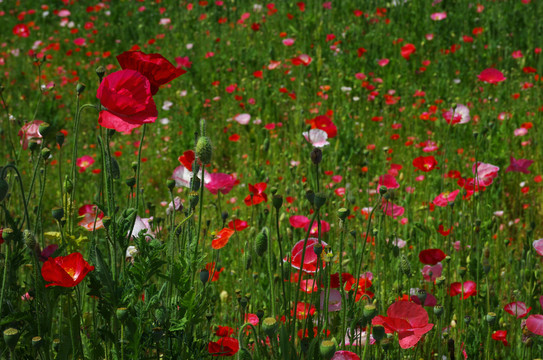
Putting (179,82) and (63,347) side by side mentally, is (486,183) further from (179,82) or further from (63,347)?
(179,82)

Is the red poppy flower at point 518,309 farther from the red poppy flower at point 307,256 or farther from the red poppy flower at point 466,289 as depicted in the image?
the red poppy flower at point 307,256

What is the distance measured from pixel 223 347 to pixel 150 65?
2.31 ft

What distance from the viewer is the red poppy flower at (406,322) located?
1147mm

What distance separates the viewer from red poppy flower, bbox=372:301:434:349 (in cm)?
115

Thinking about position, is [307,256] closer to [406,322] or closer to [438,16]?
[406,322]

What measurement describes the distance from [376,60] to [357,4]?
1.61 m

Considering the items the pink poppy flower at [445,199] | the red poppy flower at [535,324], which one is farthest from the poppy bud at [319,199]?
the pink poppy flower at [445,199]

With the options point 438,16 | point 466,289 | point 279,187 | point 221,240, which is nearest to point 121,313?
point 221,240

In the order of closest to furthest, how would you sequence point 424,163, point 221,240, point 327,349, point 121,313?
point 327,349
point 121,313
point 221,240
point 424,163

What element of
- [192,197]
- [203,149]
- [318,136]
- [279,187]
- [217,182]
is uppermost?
[203,149]

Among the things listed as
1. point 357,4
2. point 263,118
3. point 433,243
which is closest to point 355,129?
point 263,118

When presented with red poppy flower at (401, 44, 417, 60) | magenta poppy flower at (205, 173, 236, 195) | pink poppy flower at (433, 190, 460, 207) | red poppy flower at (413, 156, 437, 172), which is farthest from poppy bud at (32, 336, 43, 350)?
red poppy flower at (401, 44, 417, 60)

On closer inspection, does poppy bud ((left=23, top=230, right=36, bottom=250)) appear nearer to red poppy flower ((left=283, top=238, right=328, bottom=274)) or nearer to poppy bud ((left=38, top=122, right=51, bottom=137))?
poppy bud ((left=38, top=122, right=51, bottom=137))

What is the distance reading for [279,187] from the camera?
3.00 meters
